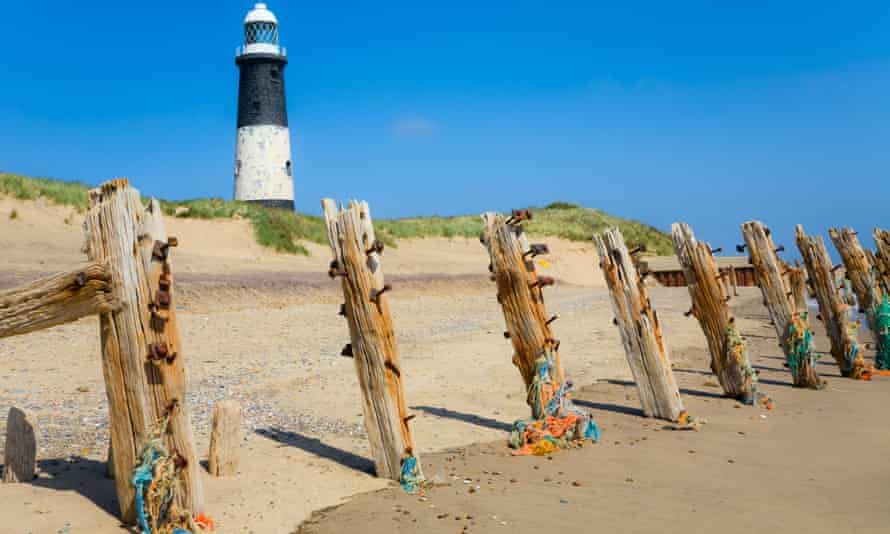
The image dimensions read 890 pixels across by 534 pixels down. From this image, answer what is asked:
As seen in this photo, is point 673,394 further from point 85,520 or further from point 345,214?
point 85,520

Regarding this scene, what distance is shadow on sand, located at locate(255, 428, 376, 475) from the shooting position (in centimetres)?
686

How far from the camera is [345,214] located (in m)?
6.34

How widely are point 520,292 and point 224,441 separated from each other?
3295 millimetres

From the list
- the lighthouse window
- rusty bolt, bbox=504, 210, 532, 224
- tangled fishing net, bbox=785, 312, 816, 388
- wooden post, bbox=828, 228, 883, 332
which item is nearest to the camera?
rusty bolt, bbox=504, 210, 532, 224

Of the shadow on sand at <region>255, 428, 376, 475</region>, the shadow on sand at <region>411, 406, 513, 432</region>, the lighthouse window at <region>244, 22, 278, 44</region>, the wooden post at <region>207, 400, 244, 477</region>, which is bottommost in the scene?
the shadow on sand at <region>411, 406, 513, 432</region>

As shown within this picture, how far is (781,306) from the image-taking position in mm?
10852

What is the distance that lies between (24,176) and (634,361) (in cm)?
2345

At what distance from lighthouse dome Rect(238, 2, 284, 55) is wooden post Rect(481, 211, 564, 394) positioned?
107 feet

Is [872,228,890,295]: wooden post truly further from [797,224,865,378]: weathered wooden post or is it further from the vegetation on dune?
the vegetation on dune

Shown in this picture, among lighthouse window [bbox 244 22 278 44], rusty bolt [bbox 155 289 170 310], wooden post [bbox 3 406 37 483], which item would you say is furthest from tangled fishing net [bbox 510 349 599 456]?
lighthouse window [bbox 244 22 278 44]

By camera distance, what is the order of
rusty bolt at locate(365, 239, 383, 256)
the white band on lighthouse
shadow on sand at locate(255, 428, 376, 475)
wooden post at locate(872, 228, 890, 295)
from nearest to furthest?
rusty bolt at locate(365, 239, 383, 256) → shadow on sand at locate(255, 428, 376, 475) → wooden post at locate(872, 228, 890, 295) → the white band on lighthouse

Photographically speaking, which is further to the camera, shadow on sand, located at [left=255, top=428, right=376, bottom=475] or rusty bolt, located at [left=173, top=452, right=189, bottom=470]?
shadow on sand, located at [left=255, top=428, right=376, bottom=475]

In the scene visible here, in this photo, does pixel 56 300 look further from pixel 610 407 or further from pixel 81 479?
pixel 610 407

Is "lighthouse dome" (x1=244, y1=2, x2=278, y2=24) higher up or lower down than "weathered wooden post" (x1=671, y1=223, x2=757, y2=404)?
higher up
